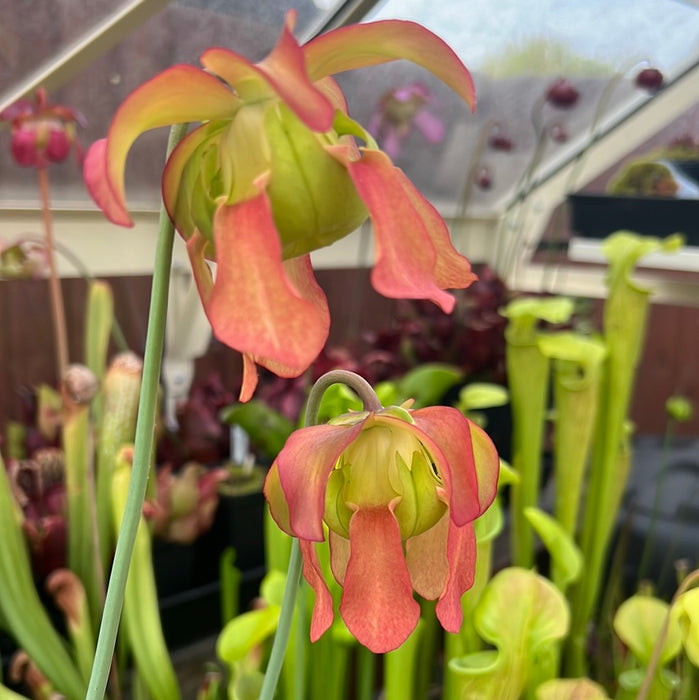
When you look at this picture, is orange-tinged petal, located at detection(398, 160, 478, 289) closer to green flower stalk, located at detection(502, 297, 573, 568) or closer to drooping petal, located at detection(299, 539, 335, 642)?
drooping petal, located at detection(299, 539, 335, 642)

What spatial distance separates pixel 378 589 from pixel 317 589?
0.8 inches

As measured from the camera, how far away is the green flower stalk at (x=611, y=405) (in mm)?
553

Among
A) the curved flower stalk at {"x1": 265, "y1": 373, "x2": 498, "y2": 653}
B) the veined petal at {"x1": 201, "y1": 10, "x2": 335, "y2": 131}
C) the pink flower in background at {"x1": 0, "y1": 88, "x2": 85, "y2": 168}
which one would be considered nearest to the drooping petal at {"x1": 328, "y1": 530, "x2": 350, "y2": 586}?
the curved flower stalk at {"x1": 265, "y1": 373, "x2": 498, "y2": 653}

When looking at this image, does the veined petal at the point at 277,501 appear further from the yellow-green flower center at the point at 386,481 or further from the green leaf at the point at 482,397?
the green leaf at the point at 482,397

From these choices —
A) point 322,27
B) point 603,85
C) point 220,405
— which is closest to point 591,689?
point 220,405

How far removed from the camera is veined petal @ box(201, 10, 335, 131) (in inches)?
4.7

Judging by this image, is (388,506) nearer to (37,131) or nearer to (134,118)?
(134,118)

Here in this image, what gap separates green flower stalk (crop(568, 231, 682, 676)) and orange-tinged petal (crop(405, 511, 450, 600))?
439 millimetres

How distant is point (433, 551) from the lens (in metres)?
0.17

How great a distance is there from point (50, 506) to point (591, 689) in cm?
43

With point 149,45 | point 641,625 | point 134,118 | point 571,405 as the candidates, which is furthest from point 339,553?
point 149,45

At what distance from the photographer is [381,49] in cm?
14

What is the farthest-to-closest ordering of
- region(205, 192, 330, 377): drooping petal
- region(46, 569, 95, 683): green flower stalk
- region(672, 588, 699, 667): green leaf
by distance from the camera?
region(46, 569, 95, 683): green flower stalk
region(672, 588, 699, 667): green leaf
region(205, 192, 330, 377): drooping petal

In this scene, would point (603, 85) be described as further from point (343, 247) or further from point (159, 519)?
point (159, 519)
